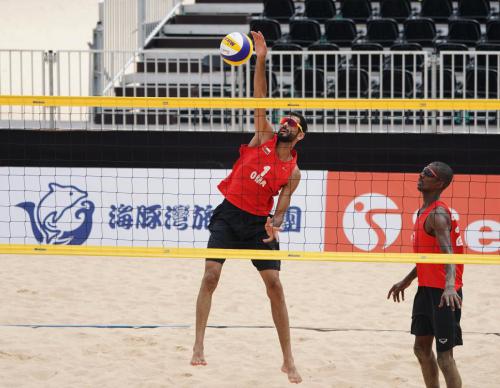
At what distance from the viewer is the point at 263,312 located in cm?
711

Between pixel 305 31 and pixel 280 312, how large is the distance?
312 inches

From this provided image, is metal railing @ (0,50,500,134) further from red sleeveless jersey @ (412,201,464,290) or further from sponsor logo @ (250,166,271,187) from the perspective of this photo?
red sleeveless jersey @ (412,201,464,290)

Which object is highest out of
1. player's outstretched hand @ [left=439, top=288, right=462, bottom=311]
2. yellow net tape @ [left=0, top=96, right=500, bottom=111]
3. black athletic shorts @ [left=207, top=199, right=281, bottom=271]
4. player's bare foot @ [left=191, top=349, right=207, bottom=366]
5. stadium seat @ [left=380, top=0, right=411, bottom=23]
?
stadium seat @ [left=380, top=0, right=411, bottom=23]

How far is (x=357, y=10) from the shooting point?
43.8 ft

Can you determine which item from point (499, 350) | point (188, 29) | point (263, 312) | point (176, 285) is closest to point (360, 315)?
point (263, 312)

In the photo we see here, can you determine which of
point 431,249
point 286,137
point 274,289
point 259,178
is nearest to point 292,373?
point 274,289

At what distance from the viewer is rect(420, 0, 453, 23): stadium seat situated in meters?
13.3

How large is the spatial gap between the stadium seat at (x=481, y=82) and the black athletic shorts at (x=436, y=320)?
20.6ft

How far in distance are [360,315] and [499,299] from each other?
142 cm

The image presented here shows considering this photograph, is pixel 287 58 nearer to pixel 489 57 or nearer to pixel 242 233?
pixel 489 57

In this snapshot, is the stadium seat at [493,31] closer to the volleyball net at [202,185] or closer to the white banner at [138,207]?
the volleyball net at [202,185]

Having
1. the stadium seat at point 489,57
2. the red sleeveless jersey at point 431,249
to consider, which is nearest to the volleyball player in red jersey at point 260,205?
the red sleeveless jersey at point 431,249

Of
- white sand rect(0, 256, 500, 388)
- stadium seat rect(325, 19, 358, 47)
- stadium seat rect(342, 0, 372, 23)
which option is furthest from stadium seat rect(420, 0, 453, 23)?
white sand rect(0, 256, 500, 388)

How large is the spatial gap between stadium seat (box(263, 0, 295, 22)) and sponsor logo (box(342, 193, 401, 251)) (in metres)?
5.13
